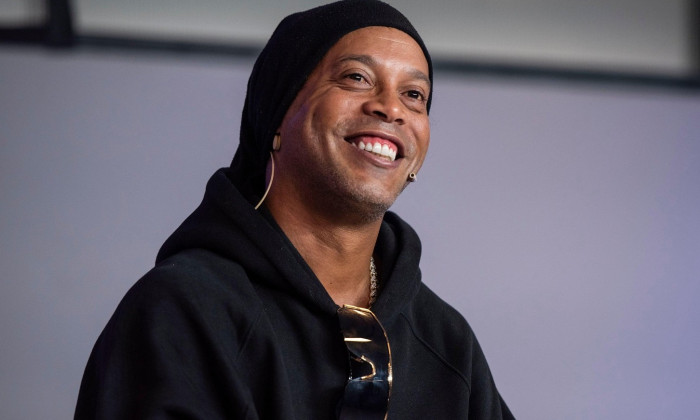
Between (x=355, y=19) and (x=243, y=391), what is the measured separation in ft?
1.93

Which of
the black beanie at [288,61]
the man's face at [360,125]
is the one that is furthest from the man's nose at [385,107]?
the black beanie at [288,61]

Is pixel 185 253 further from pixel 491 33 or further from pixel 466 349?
pixel 491 33

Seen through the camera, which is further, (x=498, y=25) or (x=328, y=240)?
(x=498, y=25)

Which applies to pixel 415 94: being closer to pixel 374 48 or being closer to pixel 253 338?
pixel 374 48

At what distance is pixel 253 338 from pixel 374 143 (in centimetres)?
32

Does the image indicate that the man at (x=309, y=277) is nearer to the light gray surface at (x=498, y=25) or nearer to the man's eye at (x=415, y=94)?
the man's eye at (x=415, y=94)

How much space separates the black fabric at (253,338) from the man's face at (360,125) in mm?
103

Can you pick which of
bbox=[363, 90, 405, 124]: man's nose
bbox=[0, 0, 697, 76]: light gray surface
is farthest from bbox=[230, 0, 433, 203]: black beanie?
bbox=[0, 0, 697, 76]: light gray surface

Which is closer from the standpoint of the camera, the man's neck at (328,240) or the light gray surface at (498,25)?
the man's neck at (328,240)

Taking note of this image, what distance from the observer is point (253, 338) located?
4.98ft

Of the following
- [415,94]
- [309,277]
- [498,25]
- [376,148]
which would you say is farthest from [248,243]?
[498,25]

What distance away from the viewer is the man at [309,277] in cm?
144

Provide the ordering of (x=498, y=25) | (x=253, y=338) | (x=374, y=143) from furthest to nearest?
1. (x=498, y=25)
2. (x=374, y=143)
3. (x=253, y=338)

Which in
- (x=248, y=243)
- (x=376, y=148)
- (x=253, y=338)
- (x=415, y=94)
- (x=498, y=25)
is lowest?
(x=253, y=338)
